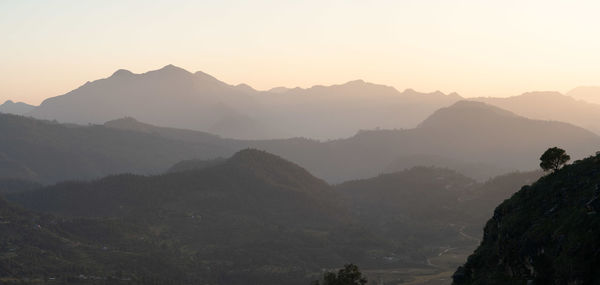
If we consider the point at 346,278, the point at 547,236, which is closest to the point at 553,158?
the point at 547,236

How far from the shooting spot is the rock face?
242 ft

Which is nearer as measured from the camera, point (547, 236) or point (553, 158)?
point (547, 236)

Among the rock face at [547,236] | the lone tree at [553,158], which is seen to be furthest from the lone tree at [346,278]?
the lone tree at [553,158]

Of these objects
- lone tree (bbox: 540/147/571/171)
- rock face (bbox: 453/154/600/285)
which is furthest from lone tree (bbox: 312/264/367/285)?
lone tree (bbox: 540/147/571/171)

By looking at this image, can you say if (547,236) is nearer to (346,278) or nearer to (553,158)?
(553,158)

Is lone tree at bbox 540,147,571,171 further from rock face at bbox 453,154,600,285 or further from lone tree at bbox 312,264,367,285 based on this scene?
lone tree at bbox 312,264,367,285

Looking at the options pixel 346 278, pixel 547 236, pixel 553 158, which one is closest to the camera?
pixel 547 236

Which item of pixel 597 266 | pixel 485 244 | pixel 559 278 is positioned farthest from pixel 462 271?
pixel 597 266

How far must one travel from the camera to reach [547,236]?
284ft

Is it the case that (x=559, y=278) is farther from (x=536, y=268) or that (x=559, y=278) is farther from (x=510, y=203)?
(x=510, y=203)

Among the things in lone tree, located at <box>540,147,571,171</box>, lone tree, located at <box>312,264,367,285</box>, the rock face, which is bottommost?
lone tree, located at <box>312,264,367,285</box>

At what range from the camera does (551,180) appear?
360 ft

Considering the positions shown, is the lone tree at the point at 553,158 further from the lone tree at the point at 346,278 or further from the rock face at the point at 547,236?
the lone tree at the point at 346,278

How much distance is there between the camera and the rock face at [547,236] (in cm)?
7375
